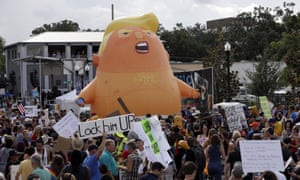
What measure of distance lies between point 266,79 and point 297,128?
32.2 metres

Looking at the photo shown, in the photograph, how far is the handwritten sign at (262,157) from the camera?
991cm

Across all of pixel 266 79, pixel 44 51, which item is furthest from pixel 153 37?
pixel 44 51

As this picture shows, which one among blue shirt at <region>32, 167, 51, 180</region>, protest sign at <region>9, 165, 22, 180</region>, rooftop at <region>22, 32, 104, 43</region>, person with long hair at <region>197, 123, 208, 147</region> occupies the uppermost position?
rooftop at <region>22, 32, 104, 43</region>

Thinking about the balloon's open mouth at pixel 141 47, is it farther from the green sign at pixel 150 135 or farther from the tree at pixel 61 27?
the tree at pixel 61 27

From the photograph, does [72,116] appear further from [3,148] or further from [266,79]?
[266,79]

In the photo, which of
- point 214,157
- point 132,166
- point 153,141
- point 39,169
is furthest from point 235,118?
point 39,169

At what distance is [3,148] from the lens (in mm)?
12672

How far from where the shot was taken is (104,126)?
13.1m

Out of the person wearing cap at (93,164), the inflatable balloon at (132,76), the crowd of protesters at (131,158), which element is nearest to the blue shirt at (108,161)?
the crowd of protesters at (131,158)

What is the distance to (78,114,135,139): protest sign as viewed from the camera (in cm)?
1289

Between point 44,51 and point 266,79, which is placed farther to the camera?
point 44,51

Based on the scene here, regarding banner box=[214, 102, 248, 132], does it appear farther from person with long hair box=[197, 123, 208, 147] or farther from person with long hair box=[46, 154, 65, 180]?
person with long hair box=[46, 154, 65, 180]

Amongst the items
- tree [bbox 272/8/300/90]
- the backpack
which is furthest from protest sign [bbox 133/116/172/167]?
tree [bbox 272/8/300/90]

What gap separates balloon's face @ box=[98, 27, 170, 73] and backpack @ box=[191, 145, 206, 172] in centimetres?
1171
